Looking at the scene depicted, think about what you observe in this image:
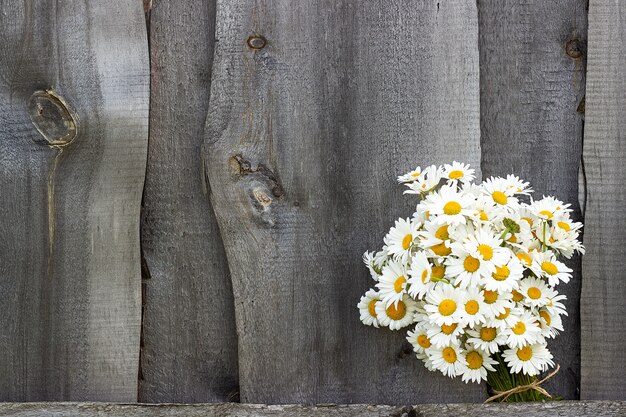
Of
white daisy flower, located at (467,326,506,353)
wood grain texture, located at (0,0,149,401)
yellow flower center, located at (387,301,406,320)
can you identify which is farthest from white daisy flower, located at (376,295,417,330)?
wood grain texture, located at (0,0,149,401)

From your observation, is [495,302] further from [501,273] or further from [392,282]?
[392,282]

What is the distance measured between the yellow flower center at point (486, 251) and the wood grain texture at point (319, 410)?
255 mm

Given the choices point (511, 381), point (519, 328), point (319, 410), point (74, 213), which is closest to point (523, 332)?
point (519, 328)

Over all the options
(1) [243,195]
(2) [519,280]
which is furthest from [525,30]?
(1) [243,195]

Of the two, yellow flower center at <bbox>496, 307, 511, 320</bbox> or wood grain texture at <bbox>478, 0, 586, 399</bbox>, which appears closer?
yellow flower center at <bbox>496, 307, 511, 320</bbox>

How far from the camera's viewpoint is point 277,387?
4.09 ft

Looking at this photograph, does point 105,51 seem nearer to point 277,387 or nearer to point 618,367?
point 277,387

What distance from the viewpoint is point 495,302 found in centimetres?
111

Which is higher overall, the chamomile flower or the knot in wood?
the knot in wood

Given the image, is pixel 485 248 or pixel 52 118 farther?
pixel 52 118

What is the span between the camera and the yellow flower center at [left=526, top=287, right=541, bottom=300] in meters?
1.14

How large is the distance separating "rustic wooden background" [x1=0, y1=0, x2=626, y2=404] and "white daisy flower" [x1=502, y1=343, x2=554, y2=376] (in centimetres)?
12

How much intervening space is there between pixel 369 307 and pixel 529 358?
0.27m

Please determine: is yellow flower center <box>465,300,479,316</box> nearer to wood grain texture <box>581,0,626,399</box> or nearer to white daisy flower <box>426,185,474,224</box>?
white daisy flower <box>426,185,474,224</box>
